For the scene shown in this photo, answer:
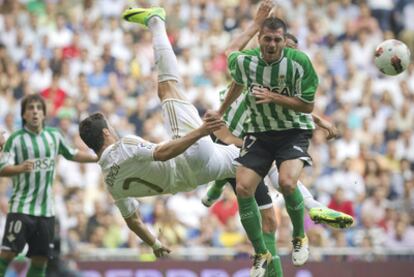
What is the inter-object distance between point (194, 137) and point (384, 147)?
9.39 m

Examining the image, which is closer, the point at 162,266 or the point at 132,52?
the point at 162,266

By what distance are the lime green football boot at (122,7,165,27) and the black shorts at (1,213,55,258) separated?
2577mm

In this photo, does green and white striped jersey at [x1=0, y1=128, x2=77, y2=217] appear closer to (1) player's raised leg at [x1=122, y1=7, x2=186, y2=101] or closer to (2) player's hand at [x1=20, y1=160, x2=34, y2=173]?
(2) player's hand at [x1=20, y1=160, x2=34, y2=173]

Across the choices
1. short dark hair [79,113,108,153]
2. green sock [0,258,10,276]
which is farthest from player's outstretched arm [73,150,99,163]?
short dark hair [79,113,108,153]

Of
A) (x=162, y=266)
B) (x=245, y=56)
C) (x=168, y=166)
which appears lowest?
(x=162, y=266)

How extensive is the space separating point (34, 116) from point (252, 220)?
3.22 m

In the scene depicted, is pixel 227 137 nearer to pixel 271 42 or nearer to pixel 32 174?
pixel 271 42

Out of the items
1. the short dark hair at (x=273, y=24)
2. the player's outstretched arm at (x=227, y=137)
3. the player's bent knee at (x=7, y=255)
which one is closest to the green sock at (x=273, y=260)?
the player's outstretched arm at (x=227, y=137)

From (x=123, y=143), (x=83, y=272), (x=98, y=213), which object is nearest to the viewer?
(x=123, y=143)

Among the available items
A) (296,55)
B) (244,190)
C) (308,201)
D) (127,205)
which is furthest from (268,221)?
(296,55)

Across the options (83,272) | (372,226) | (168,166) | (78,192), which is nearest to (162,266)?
(83,272)

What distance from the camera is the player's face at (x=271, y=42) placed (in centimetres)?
1141

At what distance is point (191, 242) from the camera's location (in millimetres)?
17250

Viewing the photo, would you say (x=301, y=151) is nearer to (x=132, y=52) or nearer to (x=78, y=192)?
(x=78, y=192)
